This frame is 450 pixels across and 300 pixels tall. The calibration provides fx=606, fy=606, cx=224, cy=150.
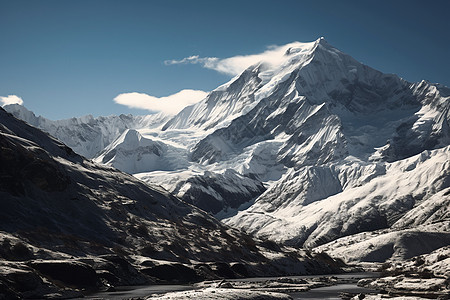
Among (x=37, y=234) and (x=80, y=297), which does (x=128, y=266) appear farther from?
(x=80, y=297)

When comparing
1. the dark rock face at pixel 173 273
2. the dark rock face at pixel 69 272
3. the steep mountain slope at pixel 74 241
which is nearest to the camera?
the dark rock face at pixel 69 272

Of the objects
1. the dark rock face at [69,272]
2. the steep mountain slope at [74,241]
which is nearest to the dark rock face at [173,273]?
the steep mountain slope at [74,241]

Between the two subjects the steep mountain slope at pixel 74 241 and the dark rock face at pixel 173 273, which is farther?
the dark rock face at pixel 173 273

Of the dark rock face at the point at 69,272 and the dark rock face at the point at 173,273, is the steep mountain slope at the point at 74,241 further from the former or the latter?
the dark rock face at the point at 173,273

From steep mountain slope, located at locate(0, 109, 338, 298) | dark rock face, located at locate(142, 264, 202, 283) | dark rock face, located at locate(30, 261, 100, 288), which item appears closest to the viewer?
dark rock face, located at locate(30, 261, 100, 288)

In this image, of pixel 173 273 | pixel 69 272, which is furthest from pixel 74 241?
pixel 69 272

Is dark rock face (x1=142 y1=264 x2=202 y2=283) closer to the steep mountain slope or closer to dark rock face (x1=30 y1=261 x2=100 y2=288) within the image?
the steep mountain slope

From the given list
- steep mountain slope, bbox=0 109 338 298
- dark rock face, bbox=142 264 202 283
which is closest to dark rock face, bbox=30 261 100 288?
steep mountain slope, bbox=0 109 338 298

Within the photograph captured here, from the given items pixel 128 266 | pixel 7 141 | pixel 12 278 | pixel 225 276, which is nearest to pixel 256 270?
pixel 225 276

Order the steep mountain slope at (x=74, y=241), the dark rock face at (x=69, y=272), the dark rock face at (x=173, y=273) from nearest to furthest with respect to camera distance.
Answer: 1. the dark rock face at (x=69, y=272)
2. the steep mountain slope at (x=74, y=241)
3. the dark rock face at (x=173, y=273)

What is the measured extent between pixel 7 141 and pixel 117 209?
4056 centimetres

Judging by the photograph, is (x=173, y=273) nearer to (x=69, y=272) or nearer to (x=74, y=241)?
(x=74, y=241)

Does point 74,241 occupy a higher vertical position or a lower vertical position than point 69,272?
higher

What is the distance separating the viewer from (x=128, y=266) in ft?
481
